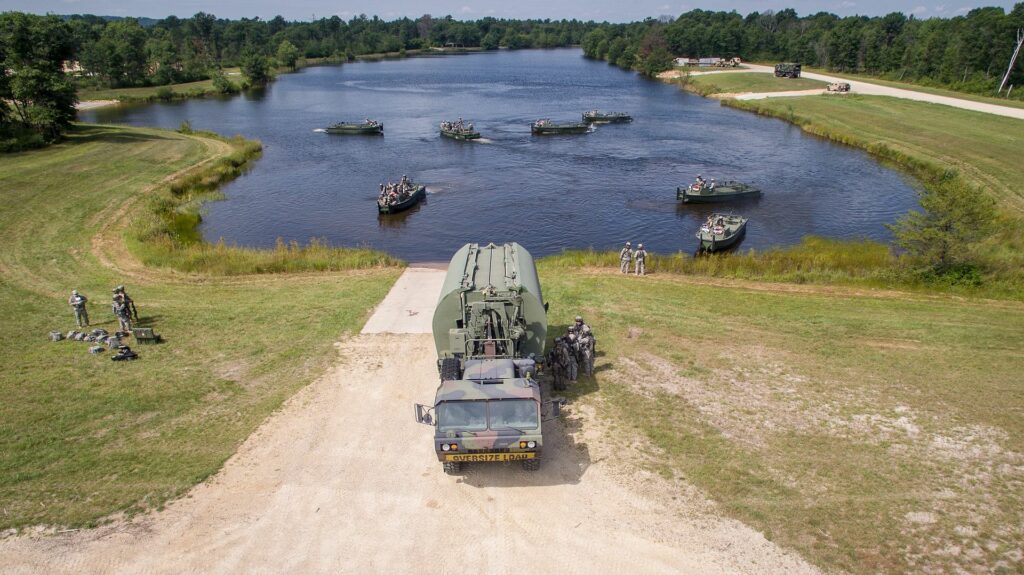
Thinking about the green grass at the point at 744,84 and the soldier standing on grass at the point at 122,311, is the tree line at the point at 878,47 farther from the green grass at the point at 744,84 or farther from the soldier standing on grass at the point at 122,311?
the soldier standing on grass at the point at 122,311

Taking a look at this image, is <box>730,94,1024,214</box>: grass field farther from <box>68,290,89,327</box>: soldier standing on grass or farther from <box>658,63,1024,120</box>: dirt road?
<box>68,290,89,327</box>: soldier standing on grass

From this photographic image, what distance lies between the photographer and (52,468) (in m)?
14.7

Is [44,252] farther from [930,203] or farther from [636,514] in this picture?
[930,203]

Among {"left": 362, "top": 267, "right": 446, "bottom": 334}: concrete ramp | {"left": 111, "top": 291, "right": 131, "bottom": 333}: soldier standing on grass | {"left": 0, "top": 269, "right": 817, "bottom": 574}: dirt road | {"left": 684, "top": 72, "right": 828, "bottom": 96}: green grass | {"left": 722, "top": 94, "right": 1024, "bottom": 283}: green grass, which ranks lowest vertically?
{"left": 0, "top": 269, "right": 817, "bottom": 574}: dirt road

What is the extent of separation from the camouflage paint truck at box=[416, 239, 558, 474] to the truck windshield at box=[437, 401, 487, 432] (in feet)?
0.07

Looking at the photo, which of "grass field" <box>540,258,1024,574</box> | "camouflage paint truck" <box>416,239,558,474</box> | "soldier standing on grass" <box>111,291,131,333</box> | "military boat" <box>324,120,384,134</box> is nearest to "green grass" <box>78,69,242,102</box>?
"military boat" <box>324,120,384,134</box>

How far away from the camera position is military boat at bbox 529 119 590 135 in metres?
75.8

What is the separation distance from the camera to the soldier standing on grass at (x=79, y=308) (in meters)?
22.2

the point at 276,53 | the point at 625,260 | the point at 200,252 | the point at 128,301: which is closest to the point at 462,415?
the point at 128,301

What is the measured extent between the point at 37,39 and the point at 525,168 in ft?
148

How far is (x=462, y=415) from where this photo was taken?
13.7m

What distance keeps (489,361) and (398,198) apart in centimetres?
3289

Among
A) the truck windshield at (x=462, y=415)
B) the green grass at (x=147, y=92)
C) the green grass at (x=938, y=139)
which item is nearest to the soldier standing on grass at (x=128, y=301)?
the truck windshield at (x=462, y=415)

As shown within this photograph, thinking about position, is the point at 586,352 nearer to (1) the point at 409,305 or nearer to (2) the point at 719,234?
(1) the point at 409,305
